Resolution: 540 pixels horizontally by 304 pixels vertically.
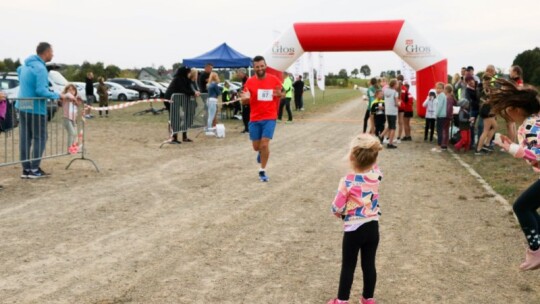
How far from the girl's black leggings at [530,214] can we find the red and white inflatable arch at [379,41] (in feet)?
48.7

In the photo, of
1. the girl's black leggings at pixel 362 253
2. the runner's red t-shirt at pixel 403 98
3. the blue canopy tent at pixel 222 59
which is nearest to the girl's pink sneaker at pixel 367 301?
the girl's black leggings at pixel 362 253

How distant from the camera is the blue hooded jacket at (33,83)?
317 inches

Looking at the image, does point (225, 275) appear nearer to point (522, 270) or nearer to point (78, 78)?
point (522, 270)

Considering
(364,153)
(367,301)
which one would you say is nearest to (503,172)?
(367,301)

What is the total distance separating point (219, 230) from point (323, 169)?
4335mm

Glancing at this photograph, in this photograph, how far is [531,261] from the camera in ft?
14.2

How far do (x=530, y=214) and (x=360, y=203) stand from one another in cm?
176

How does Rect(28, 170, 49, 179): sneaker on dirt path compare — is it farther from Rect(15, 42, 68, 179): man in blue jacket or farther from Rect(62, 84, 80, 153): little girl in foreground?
Rect(62, 84, 80, 153): little girl in foreground

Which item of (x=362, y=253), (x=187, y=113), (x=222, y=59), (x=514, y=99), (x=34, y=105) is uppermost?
(x=222, y=59)

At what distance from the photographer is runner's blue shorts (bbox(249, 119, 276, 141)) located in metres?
8.34

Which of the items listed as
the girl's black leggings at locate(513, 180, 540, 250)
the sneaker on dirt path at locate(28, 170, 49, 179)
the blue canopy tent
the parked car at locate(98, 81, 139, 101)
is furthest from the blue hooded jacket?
the parked car at locate(98, 81, 139, 101)

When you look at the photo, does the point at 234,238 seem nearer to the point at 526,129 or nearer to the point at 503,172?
the point at 526,129

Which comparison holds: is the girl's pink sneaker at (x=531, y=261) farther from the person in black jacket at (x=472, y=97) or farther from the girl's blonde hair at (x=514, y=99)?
the person in black jacket at (x=472, y=97)

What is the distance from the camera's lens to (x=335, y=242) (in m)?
5.20
